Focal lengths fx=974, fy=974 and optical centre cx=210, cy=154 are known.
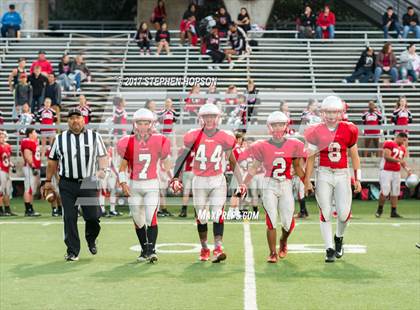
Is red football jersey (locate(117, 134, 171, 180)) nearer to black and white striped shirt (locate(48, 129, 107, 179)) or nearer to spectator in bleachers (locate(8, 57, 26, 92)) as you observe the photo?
black and white striped shirt (locate(48, 129, 107, 179))

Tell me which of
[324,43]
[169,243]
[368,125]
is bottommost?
[169,243]

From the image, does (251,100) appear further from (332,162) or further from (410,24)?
(332,162)

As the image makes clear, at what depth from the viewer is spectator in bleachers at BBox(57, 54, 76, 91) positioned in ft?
74.0

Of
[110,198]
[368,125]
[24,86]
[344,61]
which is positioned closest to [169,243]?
[110,198]

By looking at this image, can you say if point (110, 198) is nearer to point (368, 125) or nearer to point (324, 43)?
point (368, 125)

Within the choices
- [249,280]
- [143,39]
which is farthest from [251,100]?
[249,280]

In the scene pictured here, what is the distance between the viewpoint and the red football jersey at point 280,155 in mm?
11227

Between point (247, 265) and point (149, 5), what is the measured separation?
2068 cm

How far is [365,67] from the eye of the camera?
2312cm

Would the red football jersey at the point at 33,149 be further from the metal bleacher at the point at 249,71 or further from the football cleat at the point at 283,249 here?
the football cleat at the point at 283,249


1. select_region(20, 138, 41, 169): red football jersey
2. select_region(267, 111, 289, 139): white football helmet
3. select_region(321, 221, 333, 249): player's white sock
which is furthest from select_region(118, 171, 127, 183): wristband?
select_region(20, 138, 41, 169): red football jersey

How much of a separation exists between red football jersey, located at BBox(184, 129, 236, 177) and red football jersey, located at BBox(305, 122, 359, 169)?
0.98 m

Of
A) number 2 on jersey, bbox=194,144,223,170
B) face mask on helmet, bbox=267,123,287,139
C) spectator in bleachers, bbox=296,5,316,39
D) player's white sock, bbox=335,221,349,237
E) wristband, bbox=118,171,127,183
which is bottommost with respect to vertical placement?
player's white sock, bbox=335,221,349,237

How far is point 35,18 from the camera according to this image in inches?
1115
